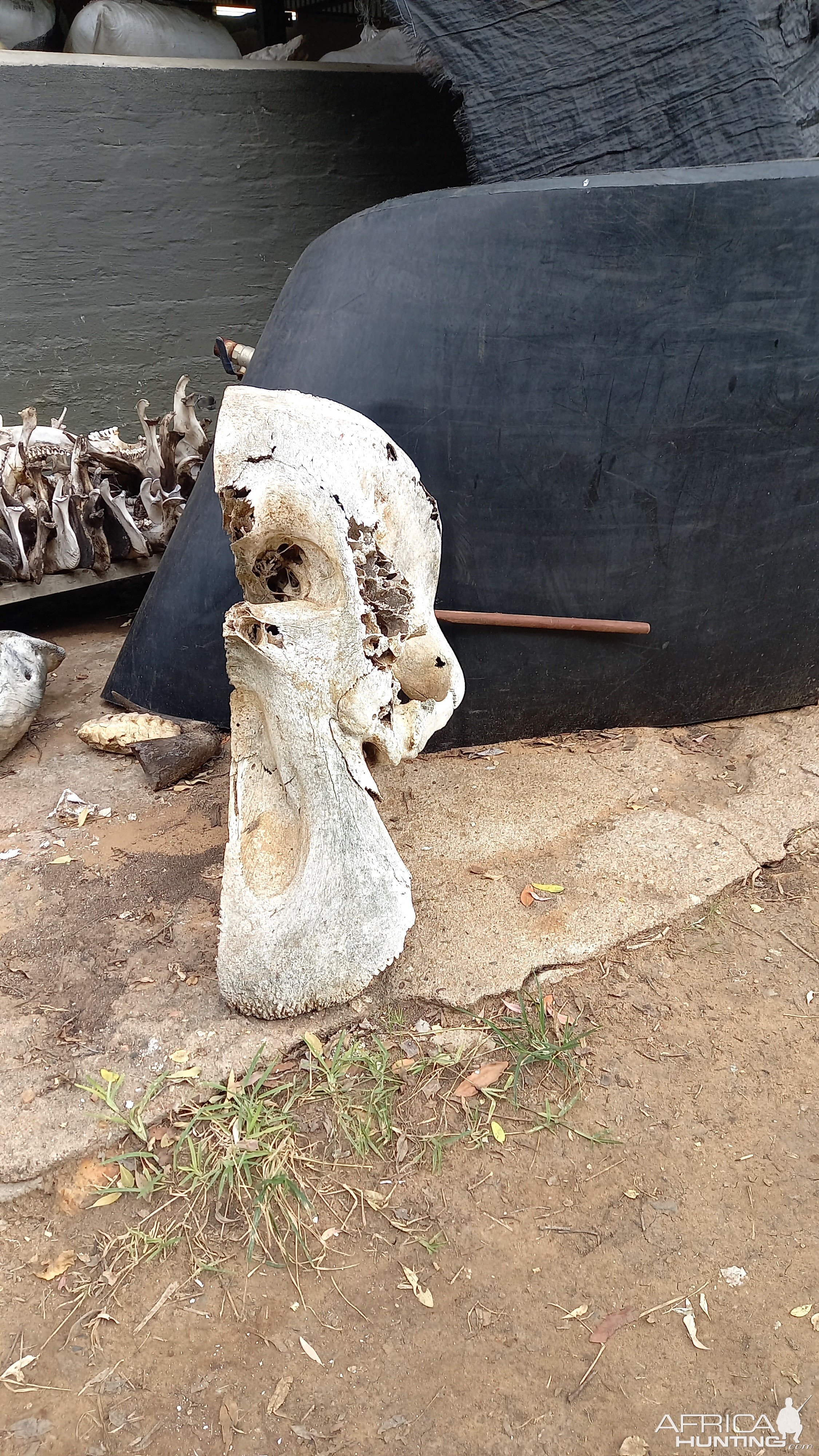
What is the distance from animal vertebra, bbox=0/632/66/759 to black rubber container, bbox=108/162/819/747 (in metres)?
0.44

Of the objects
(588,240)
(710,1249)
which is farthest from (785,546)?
(710,1249)

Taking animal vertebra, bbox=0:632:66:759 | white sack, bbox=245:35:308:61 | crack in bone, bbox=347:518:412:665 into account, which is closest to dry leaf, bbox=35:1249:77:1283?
crack in bone, bbox=347:518:412:665

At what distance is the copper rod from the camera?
296 centimetres

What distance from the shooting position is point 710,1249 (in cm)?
170

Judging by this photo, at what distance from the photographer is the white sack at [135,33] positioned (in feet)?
15.3

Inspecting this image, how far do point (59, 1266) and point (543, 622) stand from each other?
2.04m

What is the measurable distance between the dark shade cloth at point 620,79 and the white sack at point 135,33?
7.36 feet

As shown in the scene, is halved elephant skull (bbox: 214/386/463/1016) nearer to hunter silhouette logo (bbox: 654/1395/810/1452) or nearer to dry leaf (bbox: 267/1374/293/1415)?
dry leaf (bbox: 267/1374/293/1415)

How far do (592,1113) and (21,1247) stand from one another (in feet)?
3.43

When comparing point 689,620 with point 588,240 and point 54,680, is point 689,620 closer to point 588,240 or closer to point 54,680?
point 588,240

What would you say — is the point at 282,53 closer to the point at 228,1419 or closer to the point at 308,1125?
the point at 308,1125

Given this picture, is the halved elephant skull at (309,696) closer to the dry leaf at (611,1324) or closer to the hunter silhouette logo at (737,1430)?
the dry leaf at (611,1324)

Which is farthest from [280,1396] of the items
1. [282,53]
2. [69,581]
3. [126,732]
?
[282,53]

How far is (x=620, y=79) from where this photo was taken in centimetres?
290
